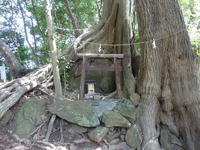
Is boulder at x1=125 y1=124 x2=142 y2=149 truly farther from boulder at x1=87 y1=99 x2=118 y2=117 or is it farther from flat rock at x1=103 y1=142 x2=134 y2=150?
boulder at x1=87 y1=99 x2=118 y2=117

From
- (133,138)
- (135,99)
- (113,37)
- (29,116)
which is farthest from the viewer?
(113,37)

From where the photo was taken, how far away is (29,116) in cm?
352

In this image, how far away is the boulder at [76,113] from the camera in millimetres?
3482

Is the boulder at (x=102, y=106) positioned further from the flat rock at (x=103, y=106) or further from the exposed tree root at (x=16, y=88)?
the exposed tree root at (x=16, y=88)

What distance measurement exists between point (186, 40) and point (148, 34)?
1.06 m

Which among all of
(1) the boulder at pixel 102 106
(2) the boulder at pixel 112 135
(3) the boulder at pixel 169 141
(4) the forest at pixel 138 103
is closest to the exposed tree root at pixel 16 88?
(4) the forest at pixel 138 103

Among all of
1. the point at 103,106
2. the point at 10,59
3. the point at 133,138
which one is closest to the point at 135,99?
the point at 103,106

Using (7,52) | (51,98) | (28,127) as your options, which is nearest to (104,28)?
(51,98)

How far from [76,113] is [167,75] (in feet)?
9.49

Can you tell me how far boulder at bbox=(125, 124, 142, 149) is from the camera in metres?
3.59

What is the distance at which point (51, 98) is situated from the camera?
4.16 meters

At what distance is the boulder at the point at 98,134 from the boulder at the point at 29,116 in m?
1.34

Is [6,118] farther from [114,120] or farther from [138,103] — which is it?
[138,103]

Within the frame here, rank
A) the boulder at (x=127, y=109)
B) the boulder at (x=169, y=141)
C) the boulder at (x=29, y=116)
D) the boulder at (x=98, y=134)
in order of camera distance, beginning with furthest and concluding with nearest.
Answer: the boulder at (x=127, y=109)
the boulder at (x=169, y=141)
the boulder at (x=98, y=134)
the boulder at (x=29, y=116)
